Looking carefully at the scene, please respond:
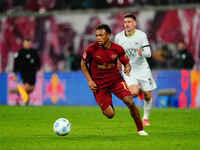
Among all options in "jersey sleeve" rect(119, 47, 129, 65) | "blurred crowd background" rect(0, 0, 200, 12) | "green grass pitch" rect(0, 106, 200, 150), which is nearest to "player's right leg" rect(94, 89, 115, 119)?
"green grass pitch" rect(0, 106, 200, 150)

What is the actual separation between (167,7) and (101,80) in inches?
575

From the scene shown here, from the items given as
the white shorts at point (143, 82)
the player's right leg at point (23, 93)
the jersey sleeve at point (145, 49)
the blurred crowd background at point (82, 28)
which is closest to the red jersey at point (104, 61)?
the jersey sleeve at point (145, 49)

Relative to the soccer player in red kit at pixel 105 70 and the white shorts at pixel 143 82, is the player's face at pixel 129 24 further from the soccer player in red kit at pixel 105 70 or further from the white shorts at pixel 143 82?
the soccer player in red kit at pixel 105 70

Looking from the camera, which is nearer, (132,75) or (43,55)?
(132,75)

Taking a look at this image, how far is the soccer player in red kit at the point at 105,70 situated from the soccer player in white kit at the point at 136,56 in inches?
98.7

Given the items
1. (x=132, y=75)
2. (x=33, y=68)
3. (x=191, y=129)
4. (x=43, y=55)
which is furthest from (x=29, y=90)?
(x=191, y=129)

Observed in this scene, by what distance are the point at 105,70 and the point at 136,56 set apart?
2.99m

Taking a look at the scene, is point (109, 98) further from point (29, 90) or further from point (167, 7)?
point (167, 7)

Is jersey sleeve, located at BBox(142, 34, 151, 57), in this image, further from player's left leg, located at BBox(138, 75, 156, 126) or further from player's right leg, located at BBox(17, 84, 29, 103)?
player's right leg, located at BBox(17, 84, 29, 103)

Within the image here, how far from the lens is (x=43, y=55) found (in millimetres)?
27062

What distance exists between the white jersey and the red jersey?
2574mm

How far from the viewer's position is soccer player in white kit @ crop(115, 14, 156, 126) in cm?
1295

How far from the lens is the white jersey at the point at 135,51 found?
1303 centimetres

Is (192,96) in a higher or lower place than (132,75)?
lower
